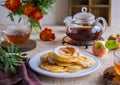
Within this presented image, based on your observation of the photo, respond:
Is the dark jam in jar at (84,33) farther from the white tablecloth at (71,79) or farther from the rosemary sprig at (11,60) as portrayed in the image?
the rosemary sprig at (11,60)

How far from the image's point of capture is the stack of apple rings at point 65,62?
884mm

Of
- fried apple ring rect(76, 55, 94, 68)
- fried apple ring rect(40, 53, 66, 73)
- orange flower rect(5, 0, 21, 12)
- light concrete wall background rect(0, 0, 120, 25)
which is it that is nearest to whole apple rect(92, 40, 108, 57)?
fried apple ring rect(76, 55, 94, 68)

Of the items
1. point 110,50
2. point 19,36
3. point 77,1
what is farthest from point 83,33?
point 77,1

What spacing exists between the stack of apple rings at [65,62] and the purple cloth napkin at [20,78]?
6cm

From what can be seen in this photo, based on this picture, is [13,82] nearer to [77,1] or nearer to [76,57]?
[76,57]

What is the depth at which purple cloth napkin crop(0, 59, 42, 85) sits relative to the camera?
0.80 m

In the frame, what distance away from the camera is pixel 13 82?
0.81 meters

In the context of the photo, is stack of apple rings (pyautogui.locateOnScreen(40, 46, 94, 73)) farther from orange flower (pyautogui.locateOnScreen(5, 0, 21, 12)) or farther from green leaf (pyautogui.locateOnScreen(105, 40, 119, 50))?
orange flower (pyautogui.locateOnScreen(5, 0, 21, 12))

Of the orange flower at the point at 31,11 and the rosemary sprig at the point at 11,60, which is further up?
the orange flower at the point at 31,11

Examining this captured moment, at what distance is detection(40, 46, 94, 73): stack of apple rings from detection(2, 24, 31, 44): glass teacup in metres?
0.27

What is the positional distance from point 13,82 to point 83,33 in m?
Result: 0.49

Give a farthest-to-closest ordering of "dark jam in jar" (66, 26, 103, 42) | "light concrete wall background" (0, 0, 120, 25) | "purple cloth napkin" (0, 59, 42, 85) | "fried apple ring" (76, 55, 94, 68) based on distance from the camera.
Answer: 1. "light concrete wall background" (0, 0, 120, 25)
2. "dark jam in jar" (66, 26, 103, 42)
3. "fried apple ring" (76, 55, 94, 68)
4. "purple cloth napkin" (0, 59, 42, 85)

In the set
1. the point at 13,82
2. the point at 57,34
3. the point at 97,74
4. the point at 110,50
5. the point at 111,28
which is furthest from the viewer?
the point at 111,28

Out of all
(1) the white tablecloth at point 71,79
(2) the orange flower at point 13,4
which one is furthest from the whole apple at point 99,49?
(2) the orange flower at point 13,4
